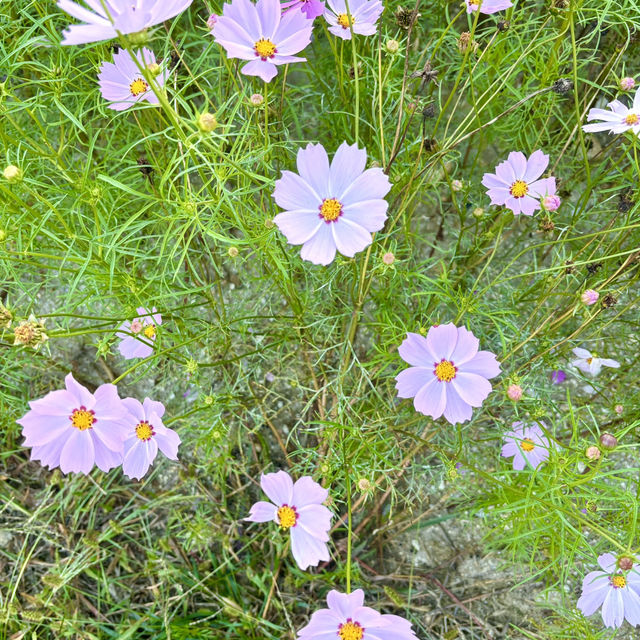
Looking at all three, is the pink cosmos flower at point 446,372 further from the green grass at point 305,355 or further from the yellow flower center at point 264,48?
the yellow flower center at point 264,48

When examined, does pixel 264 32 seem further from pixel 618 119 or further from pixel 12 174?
pixel 618 119

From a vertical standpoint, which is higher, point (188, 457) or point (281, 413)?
point (281, 413)

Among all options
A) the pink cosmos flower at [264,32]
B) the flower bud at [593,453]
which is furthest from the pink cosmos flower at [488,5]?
the flower bud at [593,453]

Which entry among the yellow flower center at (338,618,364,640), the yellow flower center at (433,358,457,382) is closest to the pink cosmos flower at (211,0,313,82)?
the yellow flower center at (433,358,457,382)

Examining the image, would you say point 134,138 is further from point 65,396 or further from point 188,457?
point 188,457

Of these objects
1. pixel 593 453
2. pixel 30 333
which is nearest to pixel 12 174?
pixel 30 333

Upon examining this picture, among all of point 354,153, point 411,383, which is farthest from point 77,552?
point 354,153
